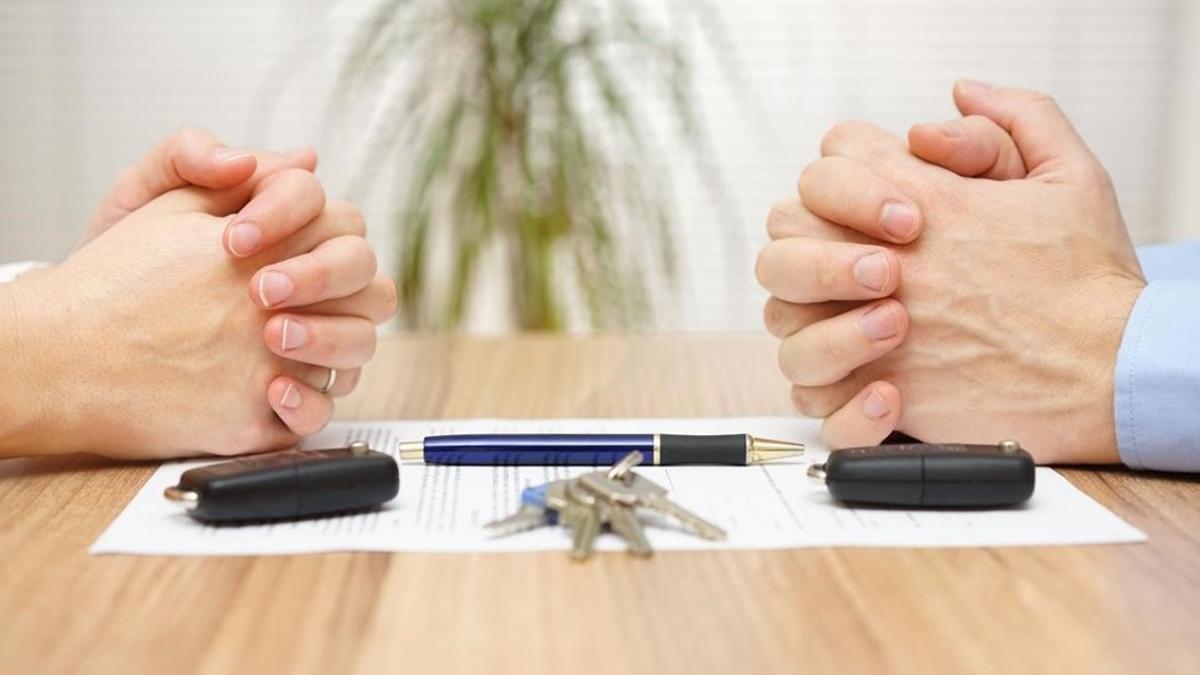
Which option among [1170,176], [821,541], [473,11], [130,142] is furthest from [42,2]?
[821,541]

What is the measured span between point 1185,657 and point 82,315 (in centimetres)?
66

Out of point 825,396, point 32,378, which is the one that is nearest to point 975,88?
point 825,396

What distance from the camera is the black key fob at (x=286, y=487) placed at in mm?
668

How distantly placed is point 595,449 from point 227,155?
0.35m

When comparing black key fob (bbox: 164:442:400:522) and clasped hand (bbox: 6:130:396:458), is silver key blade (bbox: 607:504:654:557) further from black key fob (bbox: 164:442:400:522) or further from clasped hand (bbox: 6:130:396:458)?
clasped hand (bbox: 6:130:396:458)

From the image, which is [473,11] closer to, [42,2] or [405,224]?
[405,224]

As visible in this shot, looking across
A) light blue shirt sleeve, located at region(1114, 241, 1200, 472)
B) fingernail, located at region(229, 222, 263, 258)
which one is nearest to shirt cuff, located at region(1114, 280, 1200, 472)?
light blue shirt sleeve, located at region(1114, 241, 1200, 472)

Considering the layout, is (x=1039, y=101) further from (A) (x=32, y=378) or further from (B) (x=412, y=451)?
(A) (x=32, y=378)

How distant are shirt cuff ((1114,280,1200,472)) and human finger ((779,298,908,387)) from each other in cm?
14

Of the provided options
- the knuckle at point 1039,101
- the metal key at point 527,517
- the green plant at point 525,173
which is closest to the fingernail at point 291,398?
the metal key at point 527,517

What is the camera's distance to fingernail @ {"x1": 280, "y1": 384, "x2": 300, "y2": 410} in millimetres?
858

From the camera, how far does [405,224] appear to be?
2.36m

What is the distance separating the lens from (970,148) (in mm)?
896

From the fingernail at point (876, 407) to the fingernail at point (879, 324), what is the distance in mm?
40
